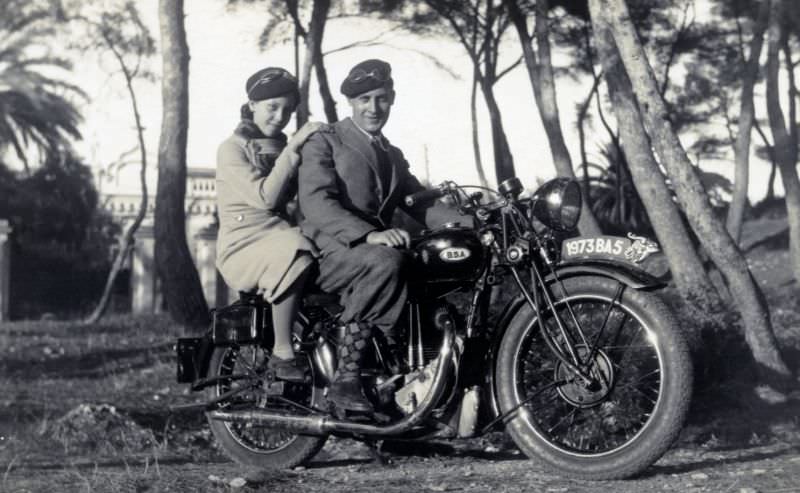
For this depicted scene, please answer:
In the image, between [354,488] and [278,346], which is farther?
[278,346]

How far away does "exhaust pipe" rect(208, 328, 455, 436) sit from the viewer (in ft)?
12.5

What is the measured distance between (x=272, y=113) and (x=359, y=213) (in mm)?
695

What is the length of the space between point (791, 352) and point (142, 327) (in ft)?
26.6

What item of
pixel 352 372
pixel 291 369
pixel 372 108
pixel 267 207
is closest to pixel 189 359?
pixel 291 369

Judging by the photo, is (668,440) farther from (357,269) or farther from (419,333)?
(357,269)

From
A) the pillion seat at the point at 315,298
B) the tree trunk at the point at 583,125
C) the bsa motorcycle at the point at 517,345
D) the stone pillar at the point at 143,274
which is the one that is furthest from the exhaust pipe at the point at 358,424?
the stone pillar at the point at 143,274

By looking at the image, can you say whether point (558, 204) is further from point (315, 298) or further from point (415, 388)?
point (315, 298)

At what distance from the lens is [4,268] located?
17453mm

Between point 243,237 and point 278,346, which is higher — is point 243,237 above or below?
above

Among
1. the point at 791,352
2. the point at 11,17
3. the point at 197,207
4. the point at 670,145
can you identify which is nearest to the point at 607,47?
the point at 670,145

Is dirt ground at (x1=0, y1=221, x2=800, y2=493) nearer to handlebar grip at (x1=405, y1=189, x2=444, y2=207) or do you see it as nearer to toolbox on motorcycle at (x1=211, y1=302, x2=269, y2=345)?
toolbox on motorcycle at (x1=211, y1=302, x2=269, y2=345)

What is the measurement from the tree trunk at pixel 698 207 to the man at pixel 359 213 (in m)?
2.41

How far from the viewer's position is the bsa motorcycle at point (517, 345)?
12.0ft

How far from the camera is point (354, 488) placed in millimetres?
3914
